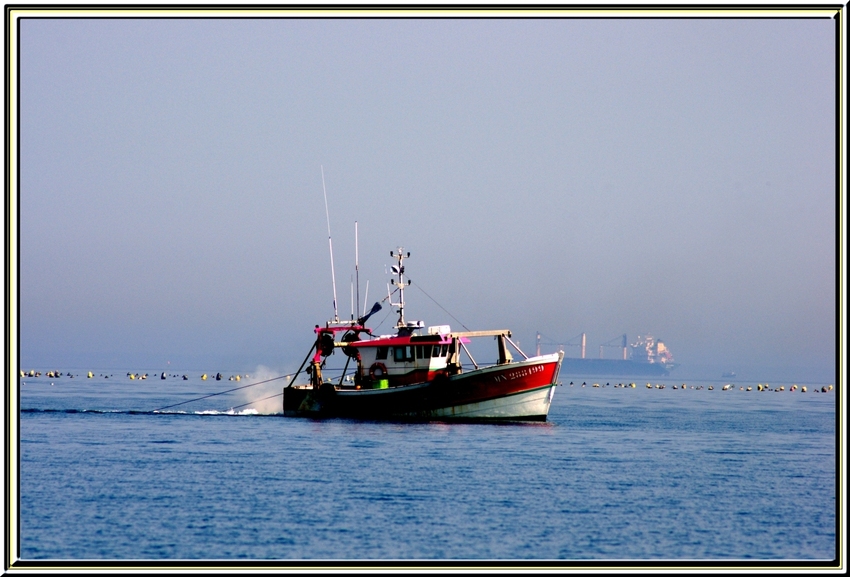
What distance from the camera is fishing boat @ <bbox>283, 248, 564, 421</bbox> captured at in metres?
55.2

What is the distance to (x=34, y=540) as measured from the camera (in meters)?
27.6

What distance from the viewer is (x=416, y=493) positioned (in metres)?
35.1

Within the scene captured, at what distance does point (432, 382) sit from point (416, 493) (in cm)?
2075

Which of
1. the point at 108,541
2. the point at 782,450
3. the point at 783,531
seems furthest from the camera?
the point at 782,450

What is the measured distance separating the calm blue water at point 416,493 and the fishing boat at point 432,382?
5.49 ft

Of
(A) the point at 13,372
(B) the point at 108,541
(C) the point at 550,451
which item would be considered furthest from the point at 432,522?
(C) the point at 550,451

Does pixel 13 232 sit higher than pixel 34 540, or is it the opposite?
pixel 13 232

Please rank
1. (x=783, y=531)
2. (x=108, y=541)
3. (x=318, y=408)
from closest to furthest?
(x=108, y=541), (x=783, y=531), (x=318, y=408)

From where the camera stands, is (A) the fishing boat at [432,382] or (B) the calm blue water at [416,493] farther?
(A) the fishing boat at [432,382]

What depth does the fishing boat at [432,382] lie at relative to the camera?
55.2 metres

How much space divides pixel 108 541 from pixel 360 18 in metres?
15.4

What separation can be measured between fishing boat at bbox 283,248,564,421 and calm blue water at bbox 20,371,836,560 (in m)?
1.67

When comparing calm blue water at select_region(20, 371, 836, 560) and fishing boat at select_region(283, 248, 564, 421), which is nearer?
calm blue water at select_region(20, 371, 836, 560)

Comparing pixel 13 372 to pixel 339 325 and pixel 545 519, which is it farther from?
pixel 339 325
